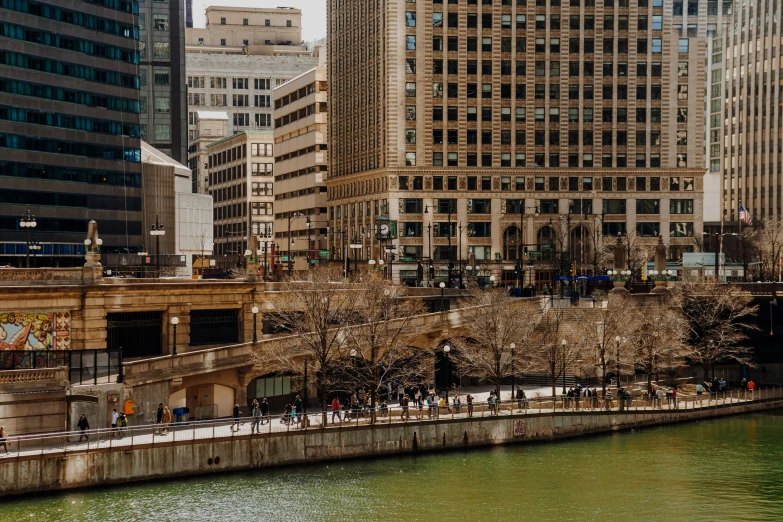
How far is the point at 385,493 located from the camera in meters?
59.3

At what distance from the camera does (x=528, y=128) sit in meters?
155

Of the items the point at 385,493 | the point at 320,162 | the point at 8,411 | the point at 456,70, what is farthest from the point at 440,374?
the point at 320,162

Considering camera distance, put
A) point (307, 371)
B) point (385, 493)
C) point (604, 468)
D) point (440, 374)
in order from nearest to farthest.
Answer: point (385, 493)
point (604, 468)
point (307, 371)
point (440, 374)

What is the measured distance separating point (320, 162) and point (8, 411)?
408ft

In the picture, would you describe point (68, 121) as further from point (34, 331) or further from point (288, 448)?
point (288, 448)

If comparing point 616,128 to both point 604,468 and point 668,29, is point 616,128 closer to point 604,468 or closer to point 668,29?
point 668,29

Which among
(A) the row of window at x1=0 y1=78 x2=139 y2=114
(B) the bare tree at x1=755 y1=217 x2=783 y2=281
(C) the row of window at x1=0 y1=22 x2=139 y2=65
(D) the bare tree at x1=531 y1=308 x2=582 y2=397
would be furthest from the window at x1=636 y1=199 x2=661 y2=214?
(C) the row of window at x1=0 y1=22 x2=139 y2=65

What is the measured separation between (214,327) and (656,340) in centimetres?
3231

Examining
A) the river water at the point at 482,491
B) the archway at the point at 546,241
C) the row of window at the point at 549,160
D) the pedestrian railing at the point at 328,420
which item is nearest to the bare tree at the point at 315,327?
the pedestrian railing at the point at 328,420

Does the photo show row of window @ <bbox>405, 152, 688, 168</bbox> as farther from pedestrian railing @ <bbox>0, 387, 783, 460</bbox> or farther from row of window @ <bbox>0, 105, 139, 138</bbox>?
pedestrian railing @ <bbox>0, 387, 783, 460</bbox>

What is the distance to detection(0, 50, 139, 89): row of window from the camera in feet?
340

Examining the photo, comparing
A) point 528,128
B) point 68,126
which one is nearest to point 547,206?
point 528,128

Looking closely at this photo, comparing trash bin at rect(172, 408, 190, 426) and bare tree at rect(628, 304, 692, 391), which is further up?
bare tree at rect(628, 304, 692, 391)

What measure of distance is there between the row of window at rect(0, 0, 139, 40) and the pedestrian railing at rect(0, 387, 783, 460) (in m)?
52.8
